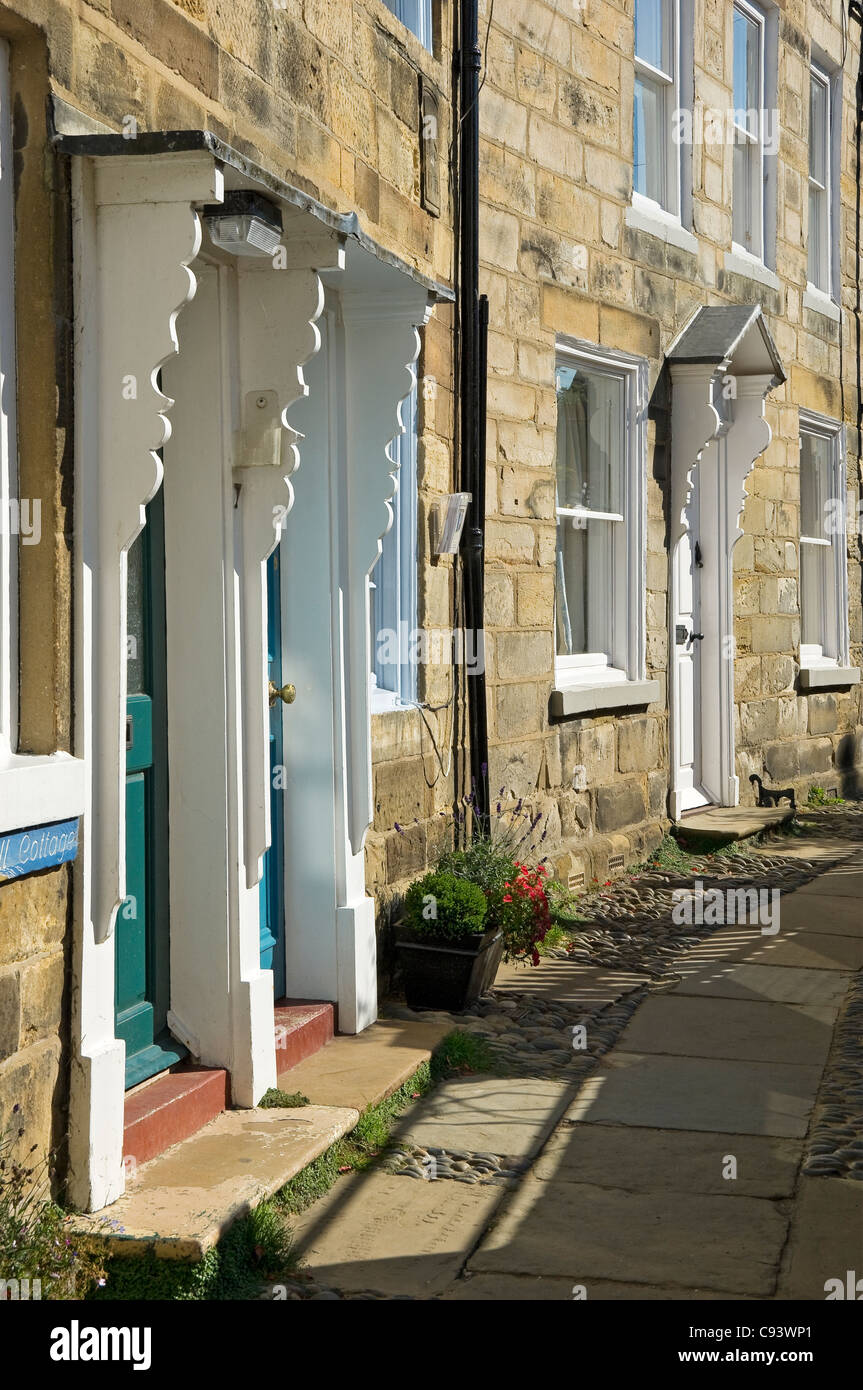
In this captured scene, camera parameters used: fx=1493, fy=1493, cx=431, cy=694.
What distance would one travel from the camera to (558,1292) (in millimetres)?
3611

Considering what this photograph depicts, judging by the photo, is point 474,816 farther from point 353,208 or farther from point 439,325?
point 353,208

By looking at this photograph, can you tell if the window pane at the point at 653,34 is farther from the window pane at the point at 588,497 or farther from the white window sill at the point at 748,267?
→ the window pane at the point at 588,497

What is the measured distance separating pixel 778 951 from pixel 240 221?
4546 millimetres

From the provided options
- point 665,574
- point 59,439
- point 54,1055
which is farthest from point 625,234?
point 54,1055

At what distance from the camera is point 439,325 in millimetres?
6539

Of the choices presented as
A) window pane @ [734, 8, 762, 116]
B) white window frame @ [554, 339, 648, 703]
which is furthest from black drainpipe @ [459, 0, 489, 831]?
window pane @ [734, 8, 762, 116]

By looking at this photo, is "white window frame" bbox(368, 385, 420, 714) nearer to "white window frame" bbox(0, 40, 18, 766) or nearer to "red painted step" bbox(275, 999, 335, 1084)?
"red painted step" bbox(275, 999, 335, 1084)

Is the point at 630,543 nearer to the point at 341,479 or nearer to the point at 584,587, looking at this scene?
the point at 584,587

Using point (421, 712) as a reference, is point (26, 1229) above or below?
below

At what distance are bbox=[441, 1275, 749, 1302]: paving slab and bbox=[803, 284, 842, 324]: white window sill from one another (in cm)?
920

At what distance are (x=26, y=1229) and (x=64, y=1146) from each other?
1.03 ft

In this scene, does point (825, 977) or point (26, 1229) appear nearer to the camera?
point (26, 1229)

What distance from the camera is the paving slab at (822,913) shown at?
7535 millimetres
